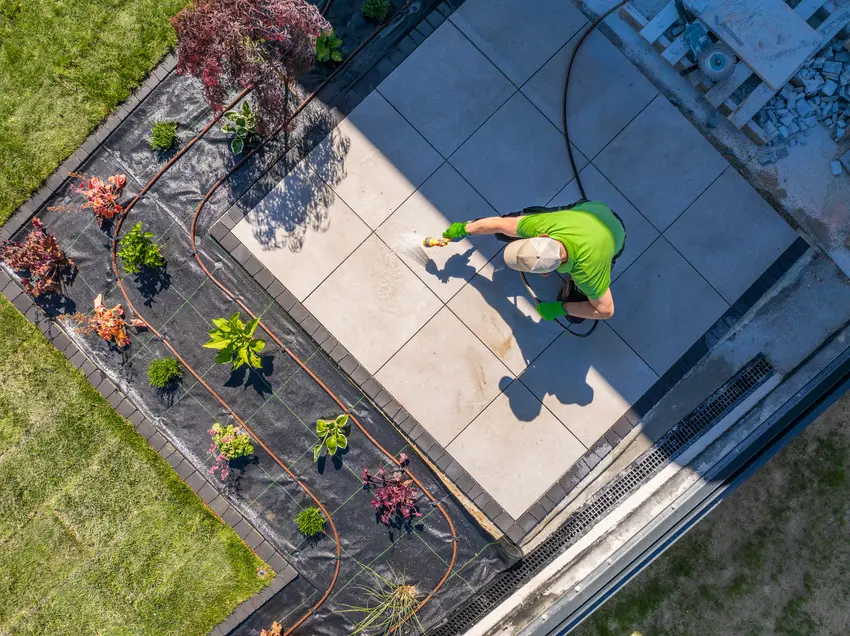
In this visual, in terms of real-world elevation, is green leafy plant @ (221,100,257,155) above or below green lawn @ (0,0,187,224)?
below

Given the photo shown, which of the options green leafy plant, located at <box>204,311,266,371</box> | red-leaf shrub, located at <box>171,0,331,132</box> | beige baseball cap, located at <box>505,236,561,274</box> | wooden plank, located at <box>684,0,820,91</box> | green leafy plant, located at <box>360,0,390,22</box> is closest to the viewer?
beige baseball cap, located at <box>505,236,561,274</box>

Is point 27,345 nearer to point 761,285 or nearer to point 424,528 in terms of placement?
point 424,528

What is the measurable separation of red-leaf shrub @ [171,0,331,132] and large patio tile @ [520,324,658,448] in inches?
167

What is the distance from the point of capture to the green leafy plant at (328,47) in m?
6.36

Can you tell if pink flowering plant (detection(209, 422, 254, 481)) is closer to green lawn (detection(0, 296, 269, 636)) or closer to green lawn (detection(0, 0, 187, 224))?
green lawn (detection(0, 296, 269, 636))

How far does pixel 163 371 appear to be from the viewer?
6422 millimetres

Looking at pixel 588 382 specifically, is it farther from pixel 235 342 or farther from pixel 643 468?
pixel 235 342

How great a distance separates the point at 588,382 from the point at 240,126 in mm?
5010

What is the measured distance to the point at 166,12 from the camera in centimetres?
648

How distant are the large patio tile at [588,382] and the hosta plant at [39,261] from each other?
5539 mm

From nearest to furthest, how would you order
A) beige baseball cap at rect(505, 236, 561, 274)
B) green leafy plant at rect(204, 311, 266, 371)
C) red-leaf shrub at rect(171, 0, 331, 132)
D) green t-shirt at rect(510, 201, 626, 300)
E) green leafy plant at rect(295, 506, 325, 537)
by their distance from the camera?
beige baseball cap at rect(505, 236, 561, 274) → green t-shirt at rect(510, 201, 626, 300) → red-leaf shrub at rect(171, 0, 331, 132) → green leafy plant at rect(204, 311, 266, 371) → green leafy plant at rect(295, 506, 325, 537)

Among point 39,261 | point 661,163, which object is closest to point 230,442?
point 39,261

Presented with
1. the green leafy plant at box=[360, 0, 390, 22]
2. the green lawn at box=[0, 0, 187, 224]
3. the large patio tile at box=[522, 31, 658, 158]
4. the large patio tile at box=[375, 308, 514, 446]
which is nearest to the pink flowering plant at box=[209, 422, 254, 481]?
the large patio tile at box=[375, 308, 514, 446]

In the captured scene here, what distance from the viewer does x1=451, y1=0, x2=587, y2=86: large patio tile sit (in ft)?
21.3
